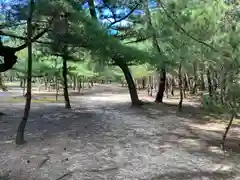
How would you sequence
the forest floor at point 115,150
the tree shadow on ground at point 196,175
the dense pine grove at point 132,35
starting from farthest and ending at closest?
the dense pine grove at point 132,35
the forest floor at point 115,150
the tree shadow on ground at point 196,175

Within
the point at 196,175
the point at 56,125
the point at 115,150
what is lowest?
the point at 196,175

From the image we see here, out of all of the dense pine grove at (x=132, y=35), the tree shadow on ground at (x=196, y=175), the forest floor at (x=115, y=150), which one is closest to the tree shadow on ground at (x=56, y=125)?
the forest floor at (x=115, y=150)

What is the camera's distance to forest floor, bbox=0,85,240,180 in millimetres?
5801

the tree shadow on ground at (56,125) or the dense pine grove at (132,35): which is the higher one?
the dense pine grove at (132,35)

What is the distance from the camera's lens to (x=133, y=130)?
31.5ft

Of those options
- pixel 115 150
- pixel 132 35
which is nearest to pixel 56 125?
pixel 115 150

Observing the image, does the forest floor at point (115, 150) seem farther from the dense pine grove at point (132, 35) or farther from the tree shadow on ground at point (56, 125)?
the dense pine grove at point (132, 35)

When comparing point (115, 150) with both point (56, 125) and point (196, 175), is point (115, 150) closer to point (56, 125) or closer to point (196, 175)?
point (196, 175)

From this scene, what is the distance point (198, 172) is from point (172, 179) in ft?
2.42

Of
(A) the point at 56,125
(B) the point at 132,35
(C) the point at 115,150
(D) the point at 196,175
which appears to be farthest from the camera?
(B) the point at 132,35

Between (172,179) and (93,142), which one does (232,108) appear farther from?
(93,142)

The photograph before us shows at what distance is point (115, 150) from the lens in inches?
285

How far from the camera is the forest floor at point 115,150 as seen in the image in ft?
19.0

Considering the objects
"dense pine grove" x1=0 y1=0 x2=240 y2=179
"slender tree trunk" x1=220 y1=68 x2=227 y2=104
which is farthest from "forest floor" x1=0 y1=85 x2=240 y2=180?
"slender tree trunk" x1=220 y1=68 x2=227 y2=104
